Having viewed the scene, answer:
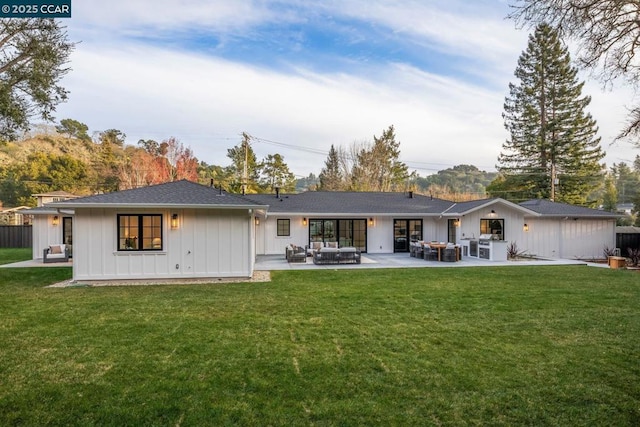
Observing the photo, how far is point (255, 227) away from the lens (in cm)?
1584

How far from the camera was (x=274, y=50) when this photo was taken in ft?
50.4

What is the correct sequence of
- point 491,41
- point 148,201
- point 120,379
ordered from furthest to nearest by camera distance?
1. point 491,41
2. point 148,201
3. point 120,379

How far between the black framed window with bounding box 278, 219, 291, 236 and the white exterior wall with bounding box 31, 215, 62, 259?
9628 millimetres

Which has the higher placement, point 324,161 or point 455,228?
point 324,161

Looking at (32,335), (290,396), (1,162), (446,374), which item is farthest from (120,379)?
(1,162)

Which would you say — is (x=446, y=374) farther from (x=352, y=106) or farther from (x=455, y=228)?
(x=352, y=106)

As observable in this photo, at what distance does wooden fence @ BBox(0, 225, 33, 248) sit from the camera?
65.1ft

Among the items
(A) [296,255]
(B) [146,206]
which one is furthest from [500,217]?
(B) [146,206]

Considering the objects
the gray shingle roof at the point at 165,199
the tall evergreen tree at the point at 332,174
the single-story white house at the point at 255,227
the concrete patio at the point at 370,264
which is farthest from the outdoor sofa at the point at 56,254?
the tall evergreen tree at the point at 332,174

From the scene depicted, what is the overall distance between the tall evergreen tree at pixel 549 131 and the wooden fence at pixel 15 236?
35.5 m

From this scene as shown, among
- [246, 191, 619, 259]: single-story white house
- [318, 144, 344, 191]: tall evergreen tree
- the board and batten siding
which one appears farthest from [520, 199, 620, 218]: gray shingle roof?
[318, 144, 344, 191]: tall evergreen tree

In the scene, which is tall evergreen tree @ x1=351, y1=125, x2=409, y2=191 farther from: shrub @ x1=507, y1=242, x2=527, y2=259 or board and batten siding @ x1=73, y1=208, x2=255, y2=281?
board and batten siding @ x1=73, y1=208, x2=255, y2=281

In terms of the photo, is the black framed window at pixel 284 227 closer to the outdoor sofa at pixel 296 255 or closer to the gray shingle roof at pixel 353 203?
the gray shingle roof at pixel 353 203

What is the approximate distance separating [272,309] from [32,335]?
12.3 ft
